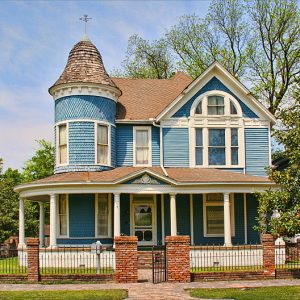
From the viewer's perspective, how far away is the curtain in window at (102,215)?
2681 cm

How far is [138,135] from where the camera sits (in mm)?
29109

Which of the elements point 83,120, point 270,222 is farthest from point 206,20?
point 270,222

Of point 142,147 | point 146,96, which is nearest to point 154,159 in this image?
point 142,147

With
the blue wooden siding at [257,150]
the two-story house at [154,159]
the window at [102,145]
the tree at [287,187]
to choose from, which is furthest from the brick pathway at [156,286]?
the blue wooden siding at [257,150]

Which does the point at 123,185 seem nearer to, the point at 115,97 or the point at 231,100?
the point at 115,97

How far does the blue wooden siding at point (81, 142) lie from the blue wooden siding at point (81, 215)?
5.59ft

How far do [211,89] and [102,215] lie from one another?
8193 mm

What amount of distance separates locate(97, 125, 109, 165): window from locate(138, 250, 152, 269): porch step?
550cm

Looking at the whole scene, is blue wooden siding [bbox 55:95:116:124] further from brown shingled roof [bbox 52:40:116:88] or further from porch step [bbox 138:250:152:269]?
porch step [bbox 138:250:152:269]

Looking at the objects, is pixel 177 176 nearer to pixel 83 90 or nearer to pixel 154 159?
pixel 154 159

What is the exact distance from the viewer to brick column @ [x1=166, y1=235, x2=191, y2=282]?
18938 millimetres

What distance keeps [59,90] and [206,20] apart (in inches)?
900

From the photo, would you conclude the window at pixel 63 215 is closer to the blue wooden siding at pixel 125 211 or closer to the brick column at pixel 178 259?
the blue wooden siding at pixel 125 211

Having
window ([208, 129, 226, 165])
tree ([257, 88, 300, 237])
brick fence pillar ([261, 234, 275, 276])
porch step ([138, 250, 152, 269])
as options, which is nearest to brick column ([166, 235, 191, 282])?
brick fence pillar ([261, 234, 275, 276])
